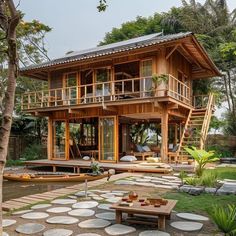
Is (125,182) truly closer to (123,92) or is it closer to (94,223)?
(94,223)

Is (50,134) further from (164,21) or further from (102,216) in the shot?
(164,21)

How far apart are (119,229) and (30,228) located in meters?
1.34

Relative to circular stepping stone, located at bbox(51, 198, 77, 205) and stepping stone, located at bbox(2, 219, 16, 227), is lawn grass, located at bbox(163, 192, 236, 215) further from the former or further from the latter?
stepping stone, located at bbox(2, 219, 16, 227)

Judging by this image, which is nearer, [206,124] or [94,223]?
[94,223]

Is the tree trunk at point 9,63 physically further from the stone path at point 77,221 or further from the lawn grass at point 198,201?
the lawn grass at point 198,201

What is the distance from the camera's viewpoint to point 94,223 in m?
4.72

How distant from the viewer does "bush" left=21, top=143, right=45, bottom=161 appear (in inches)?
722

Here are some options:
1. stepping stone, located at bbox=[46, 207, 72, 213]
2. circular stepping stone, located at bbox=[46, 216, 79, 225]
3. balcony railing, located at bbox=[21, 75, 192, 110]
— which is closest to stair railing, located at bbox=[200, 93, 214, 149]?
balcony railing, located at bbox=[21, 75, 192, 110]

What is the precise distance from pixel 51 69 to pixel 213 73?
9.10 metres

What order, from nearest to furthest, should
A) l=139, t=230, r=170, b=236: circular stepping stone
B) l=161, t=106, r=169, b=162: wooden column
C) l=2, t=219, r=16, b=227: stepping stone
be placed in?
l=139, t=230, r=170, b=236: circular stepping stone < l=2, t=219, r=16, b=227: stepping stone < l=161, t=106, r=169, b=162: wooden column

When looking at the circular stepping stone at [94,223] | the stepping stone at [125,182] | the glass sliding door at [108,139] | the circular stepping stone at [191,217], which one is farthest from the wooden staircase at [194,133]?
the circular stepping stone at [94,223]

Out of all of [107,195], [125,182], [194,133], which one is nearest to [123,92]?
[194,133]

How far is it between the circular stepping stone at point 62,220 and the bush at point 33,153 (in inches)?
544

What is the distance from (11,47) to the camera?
319 centimetres
